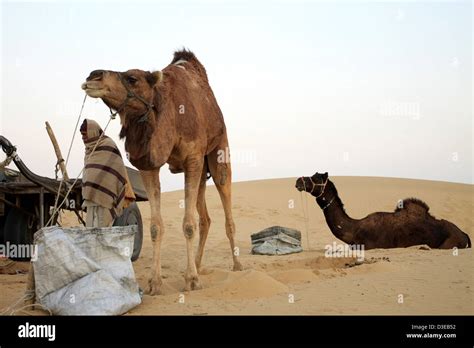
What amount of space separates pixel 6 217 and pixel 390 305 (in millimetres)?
7032

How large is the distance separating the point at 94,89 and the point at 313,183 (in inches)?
259

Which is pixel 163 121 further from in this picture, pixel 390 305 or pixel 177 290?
pixel 390 305

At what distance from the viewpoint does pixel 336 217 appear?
1173 cm

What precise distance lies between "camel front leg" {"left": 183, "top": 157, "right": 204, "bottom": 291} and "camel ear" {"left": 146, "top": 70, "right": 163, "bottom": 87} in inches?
44.0

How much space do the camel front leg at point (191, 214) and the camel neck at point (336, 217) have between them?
15.7 ft

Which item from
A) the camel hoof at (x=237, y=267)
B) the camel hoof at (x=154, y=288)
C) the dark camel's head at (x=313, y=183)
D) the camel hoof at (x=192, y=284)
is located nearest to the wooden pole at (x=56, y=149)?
the camel hoof at (x=154, y=288)

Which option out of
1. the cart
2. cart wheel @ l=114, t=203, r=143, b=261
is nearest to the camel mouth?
the cart

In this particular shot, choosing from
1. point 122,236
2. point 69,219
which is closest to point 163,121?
point 122,236

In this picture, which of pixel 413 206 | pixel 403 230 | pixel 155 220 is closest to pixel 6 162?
pixel 155 220

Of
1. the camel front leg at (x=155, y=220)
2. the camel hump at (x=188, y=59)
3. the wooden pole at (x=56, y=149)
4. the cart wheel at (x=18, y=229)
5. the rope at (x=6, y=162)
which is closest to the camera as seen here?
the camel front leg at (x=155, y=220)

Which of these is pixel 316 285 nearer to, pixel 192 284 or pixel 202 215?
pixel 192 284

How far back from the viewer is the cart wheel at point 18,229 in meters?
10.2

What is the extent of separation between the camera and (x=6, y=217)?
10.5 meters

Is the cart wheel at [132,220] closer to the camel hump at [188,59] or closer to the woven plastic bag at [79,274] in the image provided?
the camel hump at [188,59]
